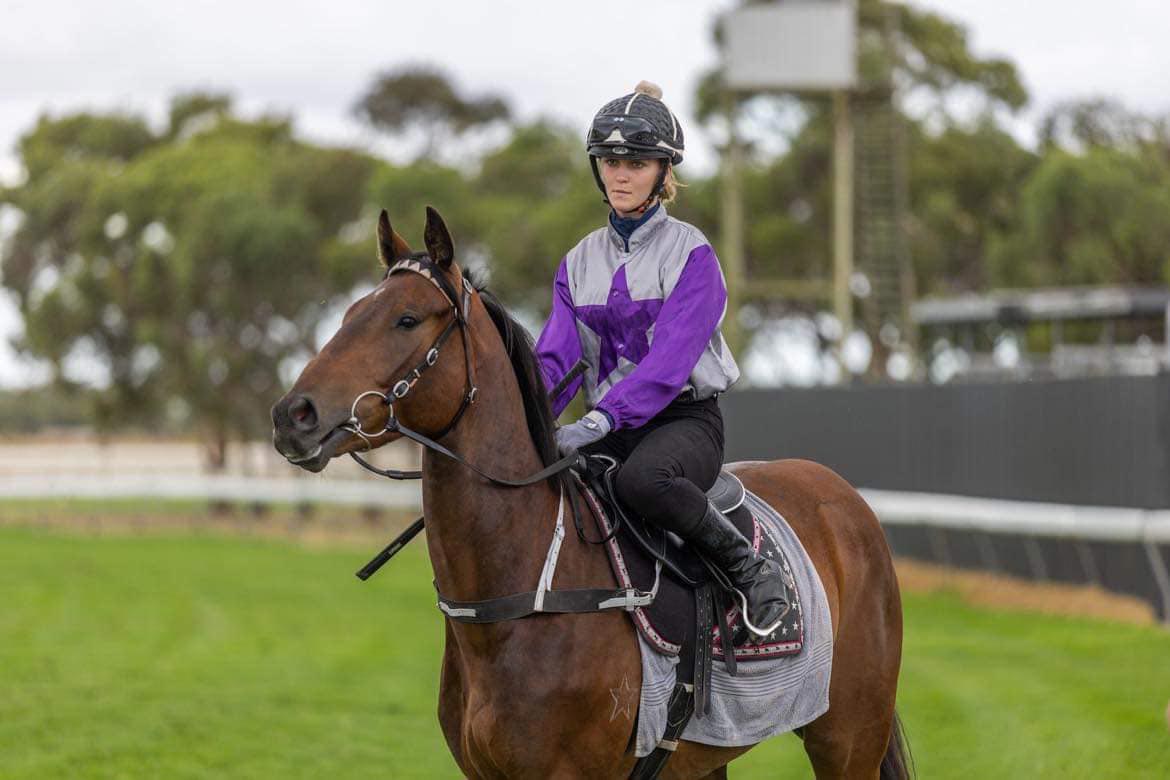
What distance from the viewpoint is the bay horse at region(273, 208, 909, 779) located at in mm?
4609

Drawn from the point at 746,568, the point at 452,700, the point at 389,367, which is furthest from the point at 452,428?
the point at 746,568

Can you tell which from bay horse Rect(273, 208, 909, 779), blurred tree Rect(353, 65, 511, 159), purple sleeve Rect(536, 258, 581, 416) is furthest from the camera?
blurred tree Rect(353, 65, 511, 159)

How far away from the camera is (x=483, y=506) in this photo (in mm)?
4910

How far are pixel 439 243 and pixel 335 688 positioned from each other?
850 centimetres

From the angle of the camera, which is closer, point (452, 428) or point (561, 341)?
point (452, 428)

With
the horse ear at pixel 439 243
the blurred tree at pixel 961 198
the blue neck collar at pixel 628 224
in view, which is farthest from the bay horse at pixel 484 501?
the blurred tree at pixel 961 198

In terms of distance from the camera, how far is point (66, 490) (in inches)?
1321

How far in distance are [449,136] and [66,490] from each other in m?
19.5

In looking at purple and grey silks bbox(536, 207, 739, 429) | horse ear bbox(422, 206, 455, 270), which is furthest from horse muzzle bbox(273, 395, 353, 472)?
purple and grey silks bbox(536, 207, 739, 429)

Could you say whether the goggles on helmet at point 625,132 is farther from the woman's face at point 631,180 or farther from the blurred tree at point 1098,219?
the blurred tree at point 1098,219

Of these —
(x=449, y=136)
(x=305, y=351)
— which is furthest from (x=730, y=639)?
(x=449, y=136)

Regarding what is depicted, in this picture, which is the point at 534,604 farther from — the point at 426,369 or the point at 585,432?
the point at 426,369

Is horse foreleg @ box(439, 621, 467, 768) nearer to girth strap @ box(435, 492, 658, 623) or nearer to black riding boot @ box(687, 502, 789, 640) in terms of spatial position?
girth strap @ box(435, 492, 658, 623)

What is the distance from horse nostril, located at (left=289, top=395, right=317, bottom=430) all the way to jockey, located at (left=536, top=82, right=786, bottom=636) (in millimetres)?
903
